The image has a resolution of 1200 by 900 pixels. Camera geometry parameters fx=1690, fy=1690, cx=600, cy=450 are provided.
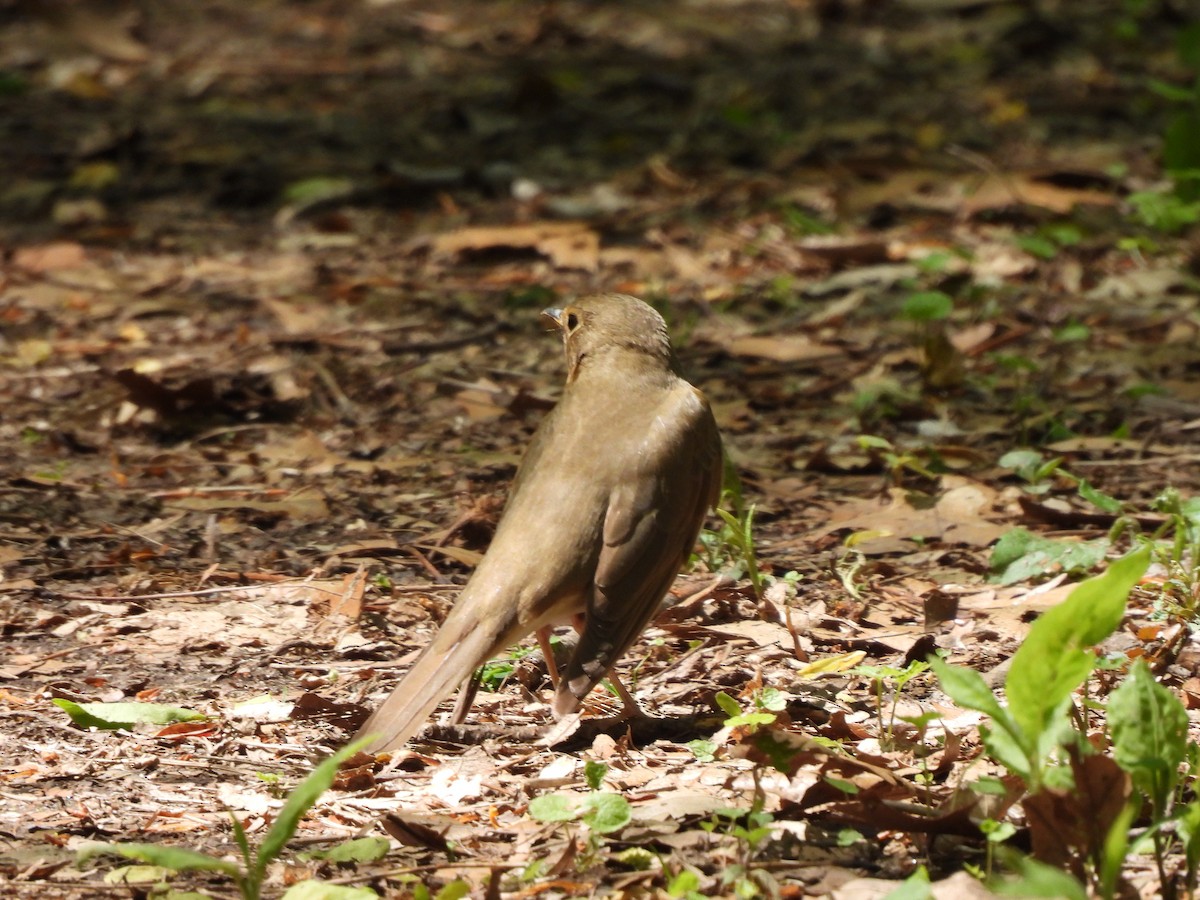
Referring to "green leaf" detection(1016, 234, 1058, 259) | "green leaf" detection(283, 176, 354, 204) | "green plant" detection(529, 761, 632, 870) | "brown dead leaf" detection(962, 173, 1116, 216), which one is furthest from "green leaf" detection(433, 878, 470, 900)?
"green leaf" detection(283, 176, 354, 204)

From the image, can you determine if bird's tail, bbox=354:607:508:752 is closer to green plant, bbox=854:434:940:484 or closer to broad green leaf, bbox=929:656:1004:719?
broad green leaf, bbox=929:656:1004:719

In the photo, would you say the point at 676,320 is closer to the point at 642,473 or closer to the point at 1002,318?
the point at 1002,318

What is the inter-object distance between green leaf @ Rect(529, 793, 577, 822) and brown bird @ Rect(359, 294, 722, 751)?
55cm

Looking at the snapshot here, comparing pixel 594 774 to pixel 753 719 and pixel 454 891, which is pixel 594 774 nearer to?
pixel 753 719

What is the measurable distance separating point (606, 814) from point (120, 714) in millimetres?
1515

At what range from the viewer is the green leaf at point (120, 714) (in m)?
4.38

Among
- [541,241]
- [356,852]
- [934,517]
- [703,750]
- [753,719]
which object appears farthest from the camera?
[541,241]

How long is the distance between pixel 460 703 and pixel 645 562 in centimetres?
62

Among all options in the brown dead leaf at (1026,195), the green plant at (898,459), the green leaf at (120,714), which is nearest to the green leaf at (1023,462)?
the green plant at (898,459)

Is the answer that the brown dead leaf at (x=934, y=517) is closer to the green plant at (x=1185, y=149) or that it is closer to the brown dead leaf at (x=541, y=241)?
the brown dead leaf at (x=541, y=241)

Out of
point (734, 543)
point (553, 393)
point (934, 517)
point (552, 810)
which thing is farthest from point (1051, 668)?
point (553, 393)

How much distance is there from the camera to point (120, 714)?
4441 mm

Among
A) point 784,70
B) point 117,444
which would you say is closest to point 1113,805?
point 117,444

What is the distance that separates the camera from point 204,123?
11.7 m
